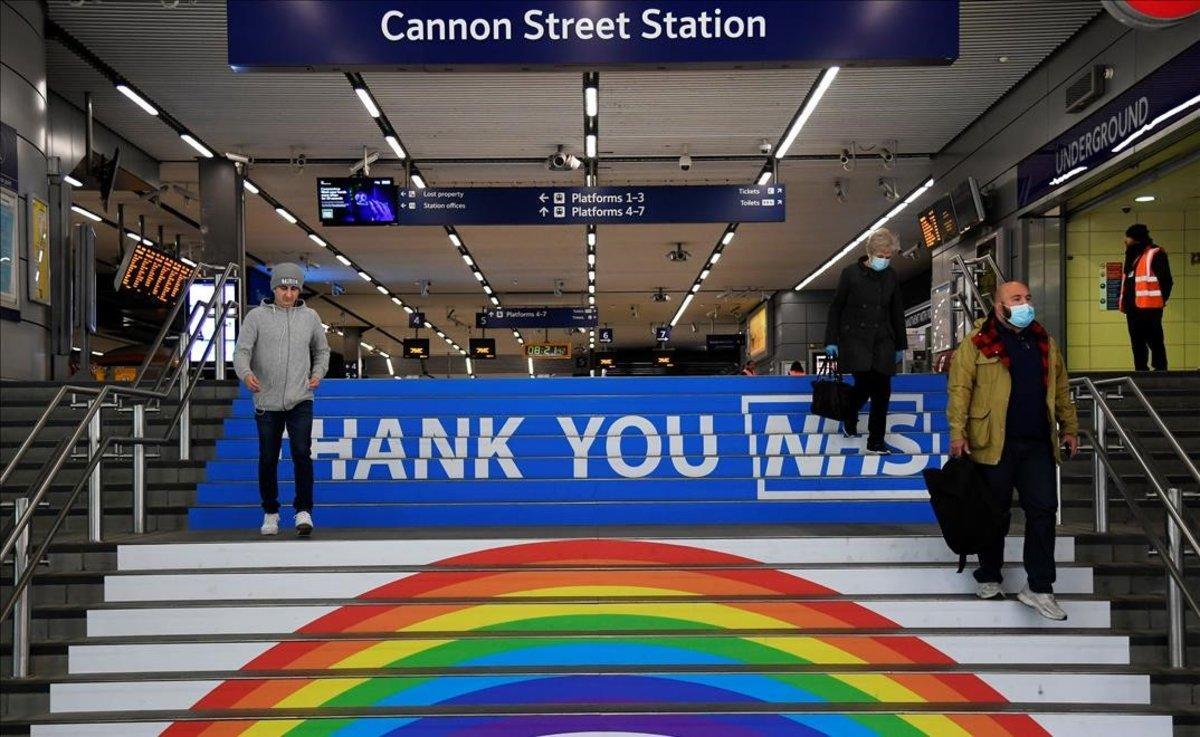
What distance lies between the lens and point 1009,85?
11.9 metres

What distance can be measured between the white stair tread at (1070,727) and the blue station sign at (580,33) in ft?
10.3

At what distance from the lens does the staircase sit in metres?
4.64

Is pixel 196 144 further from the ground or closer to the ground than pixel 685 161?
further from the ground

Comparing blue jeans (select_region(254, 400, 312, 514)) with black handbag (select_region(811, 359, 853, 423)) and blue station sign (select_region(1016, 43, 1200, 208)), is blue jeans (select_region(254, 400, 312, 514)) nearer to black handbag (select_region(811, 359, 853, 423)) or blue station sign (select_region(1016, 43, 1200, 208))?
black handbag (select_region(811, 359, 853, 423))

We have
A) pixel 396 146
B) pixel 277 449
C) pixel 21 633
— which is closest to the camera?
pixel 21 633

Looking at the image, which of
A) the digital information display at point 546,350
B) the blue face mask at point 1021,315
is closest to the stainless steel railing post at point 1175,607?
the blue face mask at point 1021,315

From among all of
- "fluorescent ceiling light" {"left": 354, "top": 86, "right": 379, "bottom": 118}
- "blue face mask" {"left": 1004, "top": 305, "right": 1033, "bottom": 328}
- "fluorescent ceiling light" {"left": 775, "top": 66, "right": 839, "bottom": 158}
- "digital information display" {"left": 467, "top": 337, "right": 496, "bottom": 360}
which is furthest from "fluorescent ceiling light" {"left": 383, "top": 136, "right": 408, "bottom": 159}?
"digital information display" {"left": 467, "top": 337, "right": 496, "bottom": 360}

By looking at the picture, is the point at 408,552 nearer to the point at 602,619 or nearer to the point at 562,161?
the point at 602,619

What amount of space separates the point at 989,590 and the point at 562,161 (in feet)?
32.3

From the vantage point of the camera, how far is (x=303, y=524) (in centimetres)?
603

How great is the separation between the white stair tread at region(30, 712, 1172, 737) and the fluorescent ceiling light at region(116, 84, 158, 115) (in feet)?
28.2

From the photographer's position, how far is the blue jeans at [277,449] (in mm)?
6133

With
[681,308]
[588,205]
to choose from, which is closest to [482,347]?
[681,308]

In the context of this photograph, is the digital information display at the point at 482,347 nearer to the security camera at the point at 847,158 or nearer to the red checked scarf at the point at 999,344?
the security camera at the point at 847,158
